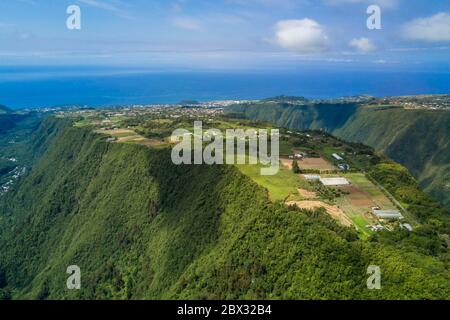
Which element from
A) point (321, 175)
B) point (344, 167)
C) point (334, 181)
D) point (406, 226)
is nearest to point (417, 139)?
point (344, 167)

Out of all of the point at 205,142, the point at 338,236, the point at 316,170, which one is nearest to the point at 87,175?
the point at 205,142

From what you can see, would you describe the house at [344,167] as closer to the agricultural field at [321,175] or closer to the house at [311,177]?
the agricultural field at [321,175]

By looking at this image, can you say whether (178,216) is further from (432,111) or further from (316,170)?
(432,111)

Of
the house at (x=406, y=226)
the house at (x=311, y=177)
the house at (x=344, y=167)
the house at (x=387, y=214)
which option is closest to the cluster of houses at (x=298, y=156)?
the house at (x=344, y=167)

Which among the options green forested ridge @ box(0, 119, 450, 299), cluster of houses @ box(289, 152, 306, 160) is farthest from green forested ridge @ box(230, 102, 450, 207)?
green forested ridge @ box(0, 119, 450, 299)

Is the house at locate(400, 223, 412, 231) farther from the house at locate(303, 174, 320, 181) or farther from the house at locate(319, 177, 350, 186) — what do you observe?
the house at locate(303, 174, 320, 181)
